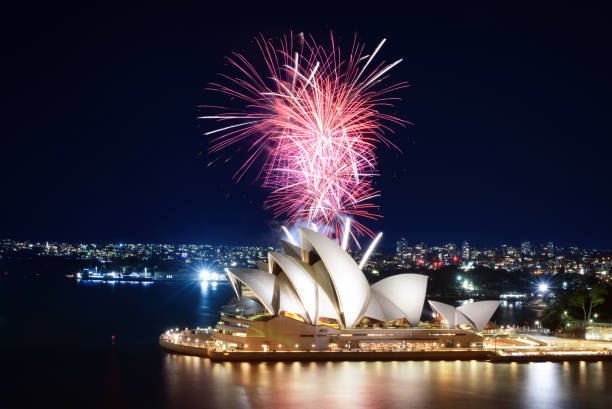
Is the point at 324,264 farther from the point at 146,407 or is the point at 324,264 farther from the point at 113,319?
the point at 113,319

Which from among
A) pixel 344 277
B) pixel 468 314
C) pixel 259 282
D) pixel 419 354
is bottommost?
pixel 419 354

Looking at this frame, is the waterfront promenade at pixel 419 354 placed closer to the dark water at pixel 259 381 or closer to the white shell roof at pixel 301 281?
the dark water at pixel 259 381

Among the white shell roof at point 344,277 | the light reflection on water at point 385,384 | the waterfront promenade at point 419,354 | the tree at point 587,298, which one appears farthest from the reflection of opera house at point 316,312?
the tree at point 587,298

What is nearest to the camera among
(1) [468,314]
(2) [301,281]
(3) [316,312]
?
(2) [301,281]

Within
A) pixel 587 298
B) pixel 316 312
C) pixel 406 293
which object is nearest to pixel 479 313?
pixel 406 293

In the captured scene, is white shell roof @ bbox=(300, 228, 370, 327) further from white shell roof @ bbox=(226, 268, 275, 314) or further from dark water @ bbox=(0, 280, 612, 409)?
dark water @ bbox=(0, 280, 612, 409)

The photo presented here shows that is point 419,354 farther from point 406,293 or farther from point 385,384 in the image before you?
point 385,384
